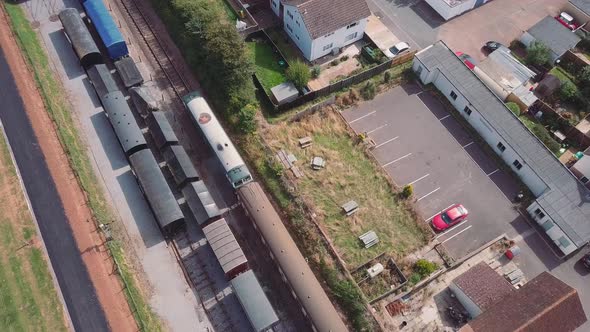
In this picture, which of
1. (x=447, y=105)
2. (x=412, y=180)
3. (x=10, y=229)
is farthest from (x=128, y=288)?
(x=447, y=105)

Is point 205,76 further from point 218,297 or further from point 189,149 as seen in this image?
point 218,297

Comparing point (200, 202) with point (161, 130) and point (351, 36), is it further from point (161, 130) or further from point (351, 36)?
point (351, 36)

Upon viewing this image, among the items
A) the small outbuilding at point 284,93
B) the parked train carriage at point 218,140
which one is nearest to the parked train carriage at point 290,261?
the parked train carriage at point 218,140

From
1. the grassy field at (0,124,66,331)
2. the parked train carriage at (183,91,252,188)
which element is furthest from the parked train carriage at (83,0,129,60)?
the grassy field at (0,124,66,331)

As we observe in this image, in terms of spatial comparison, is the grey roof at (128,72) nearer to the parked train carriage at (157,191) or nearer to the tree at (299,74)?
the parked train carriage at (157,191)

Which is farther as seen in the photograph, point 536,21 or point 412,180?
point 536,21

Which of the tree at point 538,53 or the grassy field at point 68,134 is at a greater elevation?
the grassy field at point 68,134
